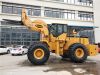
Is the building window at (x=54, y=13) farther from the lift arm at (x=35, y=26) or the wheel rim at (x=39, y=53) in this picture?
the wheel rim at (x=39, y=53)

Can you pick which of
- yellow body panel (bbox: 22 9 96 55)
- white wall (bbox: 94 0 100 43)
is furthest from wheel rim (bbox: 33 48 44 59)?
white wall (bbox: 94 0 100 43)

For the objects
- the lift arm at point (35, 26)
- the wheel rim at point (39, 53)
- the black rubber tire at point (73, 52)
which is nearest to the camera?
the wheel rim at point (39, 53)

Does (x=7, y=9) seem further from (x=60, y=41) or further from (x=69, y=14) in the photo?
(x=60, y=41)

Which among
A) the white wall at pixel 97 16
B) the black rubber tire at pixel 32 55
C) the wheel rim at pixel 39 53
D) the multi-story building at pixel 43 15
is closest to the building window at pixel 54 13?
the multi-story building at pixel 43 15

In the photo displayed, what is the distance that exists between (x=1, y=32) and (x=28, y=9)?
6.74 metres

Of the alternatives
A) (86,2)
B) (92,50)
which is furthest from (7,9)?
(92,50)

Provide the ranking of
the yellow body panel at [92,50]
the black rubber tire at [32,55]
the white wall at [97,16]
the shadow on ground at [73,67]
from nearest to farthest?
the shadow on ground at [73,67] < the black rubber tire at [32,55] < the yellow body panel at [92,50] < the white wall at [97,16]

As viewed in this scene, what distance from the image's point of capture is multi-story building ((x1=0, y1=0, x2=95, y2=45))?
4291 centimetres

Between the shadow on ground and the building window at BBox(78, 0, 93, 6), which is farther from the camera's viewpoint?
the building window at BBox(78, 0, 93, 6)

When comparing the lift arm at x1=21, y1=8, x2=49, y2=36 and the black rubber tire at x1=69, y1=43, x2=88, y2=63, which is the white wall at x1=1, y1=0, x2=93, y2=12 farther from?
the black rubber tire at x1=69, y1=43, x2=88, y2=63

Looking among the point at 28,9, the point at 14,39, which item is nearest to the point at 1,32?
the point at 14,39

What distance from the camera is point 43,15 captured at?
46.9 metres

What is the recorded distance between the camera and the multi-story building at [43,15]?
42906 mm

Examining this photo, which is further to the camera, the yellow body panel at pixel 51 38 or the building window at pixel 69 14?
the building window at pixel 69 14
